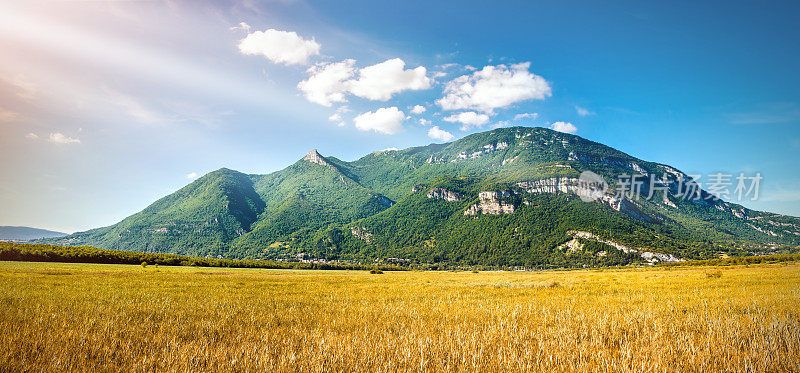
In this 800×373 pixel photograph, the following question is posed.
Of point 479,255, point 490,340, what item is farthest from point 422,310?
point 479,255

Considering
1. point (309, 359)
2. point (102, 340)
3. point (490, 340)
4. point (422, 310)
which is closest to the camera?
point (309, 359)

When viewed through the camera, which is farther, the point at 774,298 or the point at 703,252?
the point at 703,252

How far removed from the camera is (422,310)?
356 inches

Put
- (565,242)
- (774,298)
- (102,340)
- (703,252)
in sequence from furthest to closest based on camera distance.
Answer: (565,242) < (703,252) < (774,298) < (102,340)

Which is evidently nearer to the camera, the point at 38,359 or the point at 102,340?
the point at 38,359

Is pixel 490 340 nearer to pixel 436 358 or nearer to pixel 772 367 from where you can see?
pixel 436 358

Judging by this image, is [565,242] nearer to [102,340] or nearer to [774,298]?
[774,298]

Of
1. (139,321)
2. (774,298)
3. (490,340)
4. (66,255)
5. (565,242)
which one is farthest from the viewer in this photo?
(565,242)

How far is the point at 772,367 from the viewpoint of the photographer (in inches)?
154

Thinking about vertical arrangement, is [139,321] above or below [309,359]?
below

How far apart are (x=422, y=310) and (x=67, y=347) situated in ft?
24.7

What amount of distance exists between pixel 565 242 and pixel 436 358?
21947 cm

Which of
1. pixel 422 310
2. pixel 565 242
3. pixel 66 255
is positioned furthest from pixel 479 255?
pixel 422 310

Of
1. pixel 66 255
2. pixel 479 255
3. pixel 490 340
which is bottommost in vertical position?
pixel 479 255
